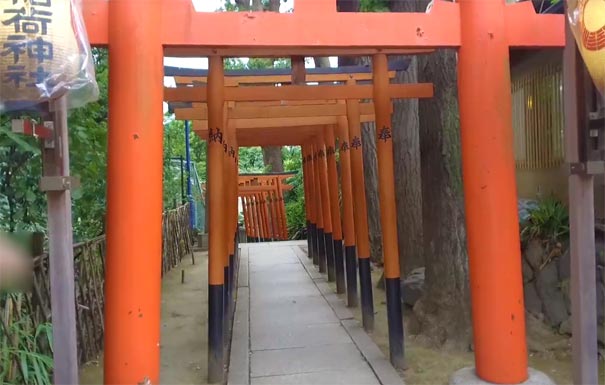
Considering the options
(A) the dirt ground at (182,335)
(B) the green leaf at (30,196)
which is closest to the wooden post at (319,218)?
(A) the dirt ground at (182,335)

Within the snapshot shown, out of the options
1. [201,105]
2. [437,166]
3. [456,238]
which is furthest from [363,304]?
[201,105]

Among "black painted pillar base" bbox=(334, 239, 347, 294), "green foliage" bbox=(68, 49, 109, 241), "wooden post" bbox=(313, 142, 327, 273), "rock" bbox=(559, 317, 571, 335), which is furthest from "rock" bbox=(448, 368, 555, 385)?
"wooden post" bbox=(313, 142, 327, 273)

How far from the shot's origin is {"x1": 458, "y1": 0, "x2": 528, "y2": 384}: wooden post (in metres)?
3.58

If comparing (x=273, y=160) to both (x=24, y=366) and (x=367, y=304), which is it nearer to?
(x=367, y=304)

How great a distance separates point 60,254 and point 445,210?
13.0 ft

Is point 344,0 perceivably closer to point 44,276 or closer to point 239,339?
point 239,339

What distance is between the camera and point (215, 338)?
4.84 meters

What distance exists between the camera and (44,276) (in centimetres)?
439

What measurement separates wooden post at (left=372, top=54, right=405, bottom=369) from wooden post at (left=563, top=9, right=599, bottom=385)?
218 cm

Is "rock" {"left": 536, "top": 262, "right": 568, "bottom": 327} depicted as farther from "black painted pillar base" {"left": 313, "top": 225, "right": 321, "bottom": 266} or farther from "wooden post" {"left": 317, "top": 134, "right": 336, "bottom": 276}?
"black painted pillar base" {"left": 313, "top": 225, "right": 321, "bottom": 266}

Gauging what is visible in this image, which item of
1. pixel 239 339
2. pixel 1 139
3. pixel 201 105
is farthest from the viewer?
pixel 201 105

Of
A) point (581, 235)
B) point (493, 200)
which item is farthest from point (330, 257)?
point (581, 235)

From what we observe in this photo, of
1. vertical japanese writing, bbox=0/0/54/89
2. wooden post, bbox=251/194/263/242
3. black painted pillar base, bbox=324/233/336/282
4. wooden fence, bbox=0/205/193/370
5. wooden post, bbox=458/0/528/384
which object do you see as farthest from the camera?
wooden post, bbox=251/194/263/242

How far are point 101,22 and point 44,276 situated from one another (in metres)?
2.13
